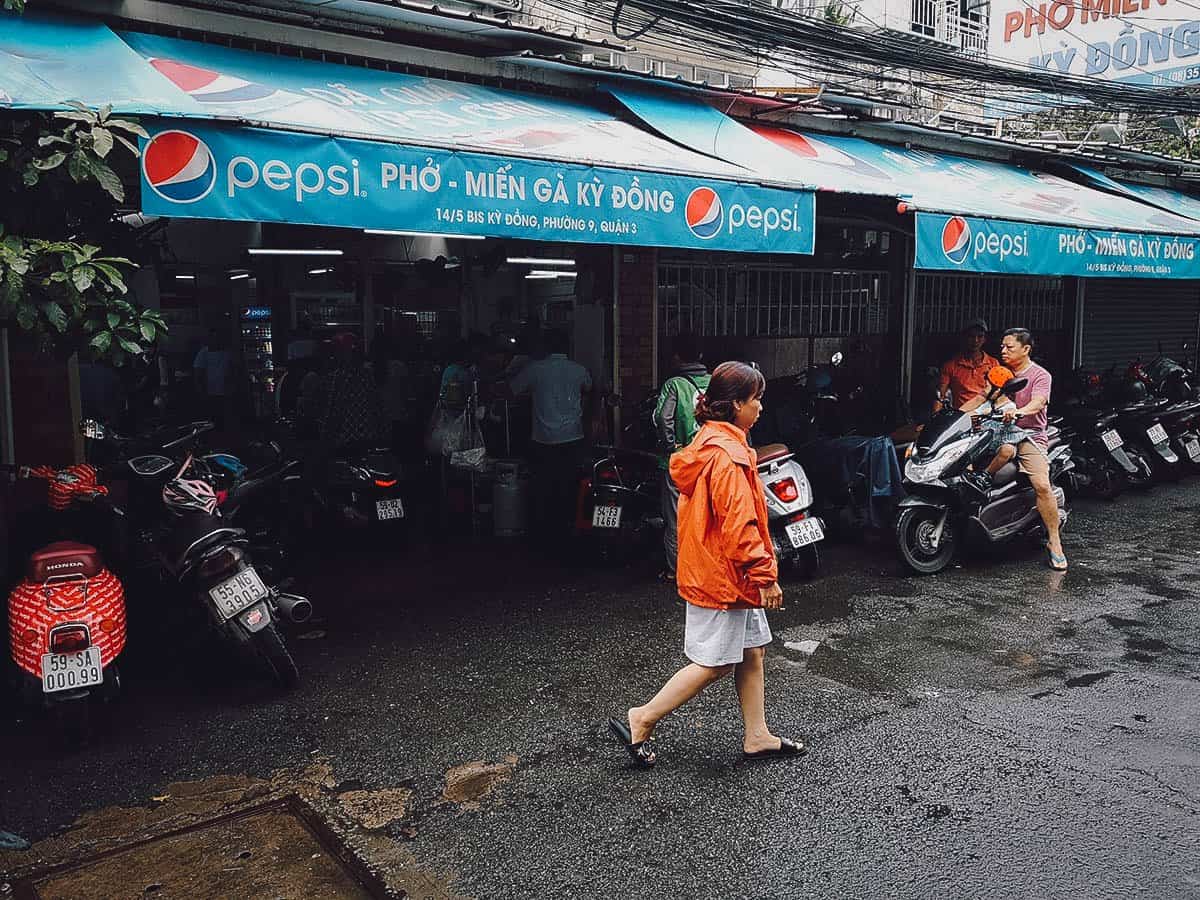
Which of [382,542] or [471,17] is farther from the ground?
[471,17]

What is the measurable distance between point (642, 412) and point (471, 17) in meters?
3.43

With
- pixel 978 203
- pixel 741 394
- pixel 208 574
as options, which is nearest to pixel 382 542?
pixel 208 574

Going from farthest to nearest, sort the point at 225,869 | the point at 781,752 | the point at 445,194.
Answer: the point at 445,194 < the point at 781,752 < the point at 225,869

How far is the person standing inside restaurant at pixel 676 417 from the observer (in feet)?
22.7

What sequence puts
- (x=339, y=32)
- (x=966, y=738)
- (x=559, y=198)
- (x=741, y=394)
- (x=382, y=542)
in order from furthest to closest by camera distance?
(x=382, y=542)
(x=339, y=32)
(x=559, y=198)
(x=966, y=738)
(x=741, y=394)

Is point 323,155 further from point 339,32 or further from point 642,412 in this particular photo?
point 642,412

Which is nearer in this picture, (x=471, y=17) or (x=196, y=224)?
(x=471, y=17)

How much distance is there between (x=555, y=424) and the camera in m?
8.07

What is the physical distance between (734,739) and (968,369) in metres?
5.96

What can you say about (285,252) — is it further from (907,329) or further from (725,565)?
(725,565)

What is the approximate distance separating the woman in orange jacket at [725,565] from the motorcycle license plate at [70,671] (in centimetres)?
228

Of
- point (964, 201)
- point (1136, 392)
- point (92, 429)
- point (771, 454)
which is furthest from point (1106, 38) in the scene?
point (92, 429)

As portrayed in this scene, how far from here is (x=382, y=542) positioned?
8.23 m

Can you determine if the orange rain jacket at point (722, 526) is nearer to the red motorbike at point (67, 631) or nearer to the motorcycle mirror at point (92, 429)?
the red motorbike at point (67, 631)
